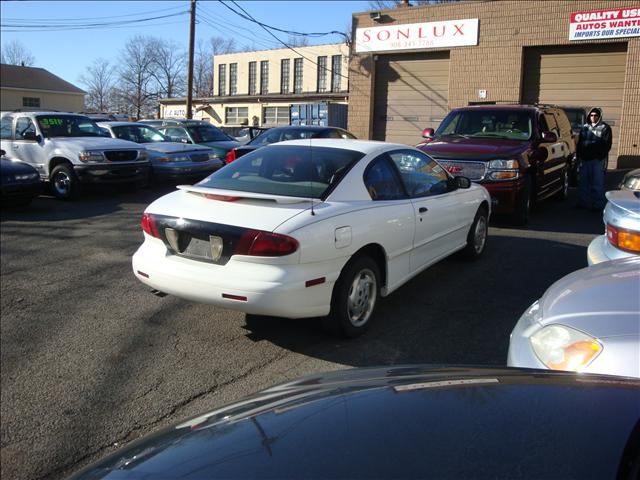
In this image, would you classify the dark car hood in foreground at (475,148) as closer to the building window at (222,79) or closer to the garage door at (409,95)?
the garage door at (409,95)

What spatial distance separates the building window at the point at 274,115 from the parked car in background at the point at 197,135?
3069 cm

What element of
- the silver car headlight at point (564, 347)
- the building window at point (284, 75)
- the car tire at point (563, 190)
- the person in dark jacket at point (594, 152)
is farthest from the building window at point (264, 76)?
the silver car headlight at point (564, 347)

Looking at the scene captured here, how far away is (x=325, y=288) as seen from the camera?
4.27m

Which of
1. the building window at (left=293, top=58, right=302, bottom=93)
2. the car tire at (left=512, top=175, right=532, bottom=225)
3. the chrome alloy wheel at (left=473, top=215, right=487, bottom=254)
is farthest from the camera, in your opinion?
the building window at (left=293, top=58, right=302, bottom=93)

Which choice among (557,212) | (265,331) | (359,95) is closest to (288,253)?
(265,331)

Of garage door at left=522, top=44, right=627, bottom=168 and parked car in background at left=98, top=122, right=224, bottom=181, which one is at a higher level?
garage door at left=522, top=44, right=627, bottom=168

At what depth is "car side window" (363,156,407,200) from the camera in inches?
194

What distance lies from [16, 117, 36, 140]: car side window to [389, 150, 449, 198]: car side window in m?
9.55

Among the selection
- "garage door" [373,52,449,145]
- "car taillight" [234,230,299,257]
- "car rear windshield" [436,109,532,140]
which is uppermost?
"garage door" [373,52,449,145]

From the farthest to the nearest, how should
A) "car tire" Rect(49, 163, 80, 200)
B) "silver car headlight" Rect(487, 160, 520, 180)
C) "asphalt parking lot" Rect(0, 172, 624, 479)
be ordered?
"car tire" Rect(49, 163, 80, 200) → "silver car headlight" Rect(487, 160, 520, 180) → "asphalt parking lot" Rect(0, 172, 624, 479)

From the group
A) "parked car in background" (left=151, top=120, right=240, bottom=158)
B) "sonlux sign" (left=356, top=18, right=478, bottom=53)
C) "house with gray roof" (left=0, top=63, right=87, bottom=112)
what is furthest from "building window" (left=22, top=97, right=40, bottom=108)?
"parked car in background" (left=151, top=120, right=240, bottom=158)

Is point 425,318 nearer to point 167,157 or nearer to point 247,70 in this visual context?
point 167,157

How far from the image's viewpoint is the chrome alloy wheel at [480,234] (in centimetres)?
693

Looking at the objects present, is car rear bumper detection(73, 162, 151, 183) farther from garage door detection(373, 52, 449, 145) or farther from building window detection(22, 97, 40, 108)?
building window detection(22, 97, 40, 108)
